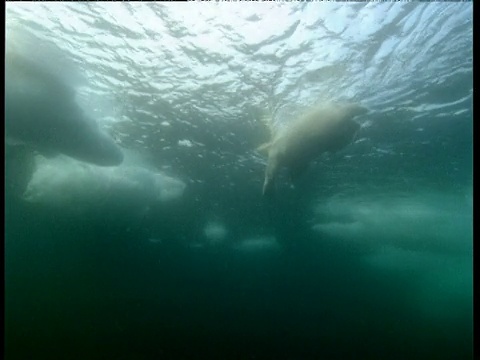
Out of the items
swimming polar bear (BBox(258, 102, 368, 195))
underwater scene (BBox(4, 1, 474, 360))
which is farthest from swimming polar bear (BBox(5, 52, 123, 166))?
swimming polar bear (BBox(258, 102, 368, 195))

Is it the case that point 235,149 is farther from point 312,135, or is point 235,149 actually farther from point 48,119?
point 48,119

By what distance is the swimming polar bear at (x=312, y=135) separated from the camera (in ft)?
33.4

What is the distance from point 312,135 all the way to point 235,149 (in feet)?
20.8

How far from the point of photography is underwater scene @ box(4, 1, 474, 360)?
27.5ft

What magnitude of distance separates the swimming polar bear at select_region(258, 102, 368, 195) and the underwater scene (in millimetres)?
72

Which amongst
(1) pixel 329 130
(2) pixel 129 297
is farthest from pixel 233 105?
(2) pixel 129 297

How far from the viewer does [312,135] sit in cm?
1083

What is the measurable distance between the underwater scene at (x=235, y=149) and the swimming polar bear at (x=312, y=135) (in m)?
0.07

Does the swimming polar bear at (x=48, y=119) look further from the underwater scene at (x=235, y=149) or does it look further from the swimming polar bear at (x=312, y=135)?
the swimming polar bear at (x=312, y=135)

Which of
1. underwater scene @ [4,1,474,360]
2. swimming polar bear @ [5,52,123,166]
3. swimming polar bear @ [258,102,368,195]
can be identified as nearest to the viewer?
underwater scene @ [4,1,474,360]

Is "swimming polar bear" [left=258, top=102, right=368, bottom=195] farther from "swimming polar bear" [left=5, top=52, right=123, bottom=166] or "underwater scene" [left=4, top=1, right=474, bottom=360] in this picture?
"swimming polar bear" [left=5, top=52, right=123, bottom=166]

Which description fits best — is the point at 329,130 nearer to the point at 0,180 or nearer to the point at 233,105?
the point at 233,105

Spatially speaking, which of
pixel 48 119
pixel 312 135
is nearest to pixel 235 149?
pixel 312 135

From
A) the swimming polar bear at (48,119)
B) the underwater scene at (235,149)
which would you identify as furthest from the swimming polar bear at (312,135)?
the swimming polar bear at (48,119)
